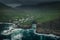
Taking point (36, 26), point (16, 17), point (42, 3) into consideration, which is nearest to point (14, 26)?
point (16, 17)

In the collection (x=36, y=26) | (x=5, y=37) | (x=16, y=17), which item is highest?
(x=16, y=17)

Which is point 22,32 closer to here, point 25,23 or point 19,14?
point 25,23

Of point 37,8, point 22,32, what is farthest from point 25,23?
point 37,8

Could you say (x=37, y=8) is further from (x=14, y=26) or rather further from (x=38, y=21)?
(x=14, y=26)

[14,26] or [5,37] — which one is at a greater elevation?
[14,26]

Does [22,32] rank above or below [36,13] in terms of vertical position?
below
